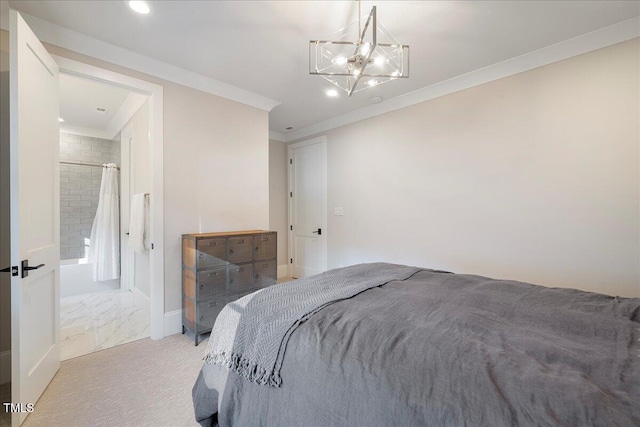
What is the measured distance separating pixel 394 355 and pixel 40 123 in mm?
2518

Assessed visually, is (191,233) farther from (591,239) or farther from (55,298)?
(591,239)

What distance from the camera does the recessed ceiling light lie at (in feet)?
6.13

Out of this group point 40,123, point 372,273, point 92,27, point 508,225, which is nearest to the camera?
point 40,123

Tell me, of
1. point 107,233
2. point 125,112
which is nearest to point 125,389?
point 107,233

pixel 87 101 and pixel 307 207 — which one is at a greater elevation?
pixel 87 101

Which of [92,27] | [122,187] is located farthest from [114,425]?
[122,187]

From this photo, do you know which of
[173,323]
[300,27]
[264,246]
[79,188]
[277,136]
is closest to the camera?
[300,27]

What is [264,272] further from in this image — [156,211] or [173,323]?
[156,211]

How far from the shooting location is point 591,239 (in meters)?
2.23

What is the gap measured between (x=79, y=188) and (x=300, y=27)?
4492 millimetres

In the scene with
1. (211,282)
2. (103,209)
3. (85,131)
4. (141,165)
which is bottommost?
(211,282)

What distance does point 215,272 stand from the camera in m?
2.60

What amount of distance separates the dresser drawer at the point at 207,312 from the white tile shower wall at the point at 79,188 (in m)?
3.28

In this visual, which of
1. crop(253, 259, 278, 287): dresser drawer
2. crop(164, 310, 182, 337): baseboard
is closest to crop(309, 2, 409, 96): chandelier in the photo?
crop(253, 259, 278, 287): dresser drawer
